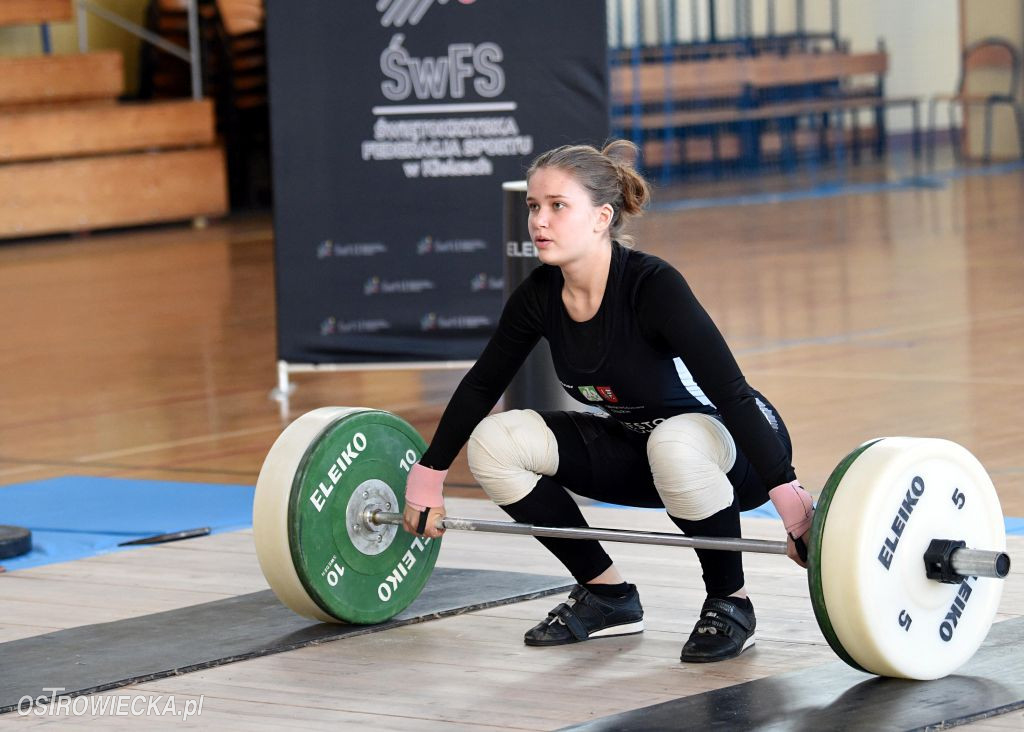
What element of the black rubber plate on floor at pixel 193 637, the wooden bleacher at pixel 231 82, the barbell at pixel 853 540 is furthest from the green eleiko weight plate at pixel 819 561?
the wooden bleacher at pixel 231 82

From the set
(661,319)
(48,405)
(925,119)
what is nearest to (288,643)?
(661,319)

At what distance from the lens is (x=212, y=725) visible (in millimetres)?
2594

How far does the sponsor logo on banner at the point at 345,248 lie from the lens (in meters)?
5.55

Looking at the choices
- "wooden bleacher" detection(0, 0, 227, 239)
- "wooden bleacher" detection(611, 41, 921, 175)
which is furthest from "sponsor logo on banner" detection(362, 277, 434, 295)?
"wooden bleacher" detection(611, 41, 921, 175)

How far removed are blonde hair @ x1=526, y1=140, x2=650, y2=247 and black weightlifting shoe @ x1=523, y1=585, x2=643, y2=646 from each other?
596 millimetres

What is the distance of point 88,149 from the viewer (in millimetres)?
11969

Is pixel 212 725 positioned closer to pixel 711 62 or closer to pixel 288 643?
pixel 288 643

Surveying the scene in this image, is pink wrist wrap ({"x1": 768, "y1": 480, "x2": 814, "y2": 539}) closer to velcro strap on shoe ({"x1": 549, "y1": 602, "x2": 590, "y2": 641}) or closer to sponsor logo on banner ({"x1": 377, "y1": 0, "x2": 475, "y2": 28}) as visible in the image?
velcro strap on shoe ({"x1": 549, "y1": 602, "x2": 590, "y2": 641})

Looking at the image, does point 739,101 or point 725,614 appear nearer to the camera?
point 725,614

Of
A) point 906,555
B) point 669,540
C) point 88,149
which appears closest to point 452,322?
point 669,540

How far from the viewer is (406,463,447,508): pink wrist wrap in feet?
9.77

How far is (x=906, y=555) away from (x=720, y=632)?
415mm

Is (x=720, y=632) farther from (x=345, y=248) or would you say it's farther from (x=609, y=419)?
(x=345, y=248)

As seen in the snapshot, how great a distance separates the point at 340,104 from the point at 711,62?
9.78 metres
